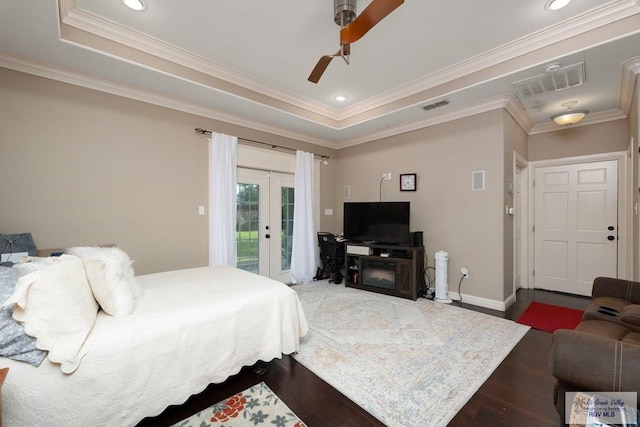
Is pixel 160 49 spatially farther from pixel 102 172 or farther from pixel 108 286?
pixel 108 286

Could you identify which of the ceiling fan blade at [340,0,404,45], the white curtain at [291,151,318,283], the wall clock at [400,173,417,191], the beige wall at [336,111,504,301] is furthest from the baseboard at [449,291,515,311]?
the ceiling fan blade at [340,0,404,45]

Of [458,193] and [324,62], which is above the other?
[324,62]

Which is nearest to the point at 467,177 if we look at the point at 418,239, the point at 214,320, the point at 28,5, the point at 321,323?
the point at 418,239

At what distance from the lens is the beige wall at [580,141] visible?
3890 mm

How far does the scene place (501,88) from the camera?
3.22 meters

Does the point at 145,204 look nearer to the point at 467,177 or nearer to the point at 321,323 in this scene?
the point at 321,323

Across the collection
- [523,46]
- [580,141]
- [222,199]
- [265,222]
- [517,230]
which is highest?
[523,46]

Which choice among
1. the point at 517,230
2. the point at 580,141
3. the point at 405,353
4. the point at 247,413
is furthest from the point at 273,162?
the point at 580,141

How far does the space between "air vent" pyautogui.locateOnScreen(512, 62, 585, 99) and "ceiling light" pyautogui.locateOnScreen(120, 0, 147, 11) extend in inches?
148

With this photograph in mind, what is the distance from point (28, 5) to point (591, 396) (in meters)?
4.25

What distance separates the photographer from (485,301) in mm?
3678

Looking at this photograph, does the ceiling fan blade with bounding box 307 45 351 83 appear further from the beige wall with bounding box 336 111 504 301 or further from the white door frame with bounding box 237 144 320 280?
the beige wall with bounding box 336 111 504 301

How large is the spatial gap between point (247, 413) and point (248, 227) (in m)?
2.98

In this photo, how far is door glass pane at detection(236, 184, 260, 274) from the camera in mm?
4320
